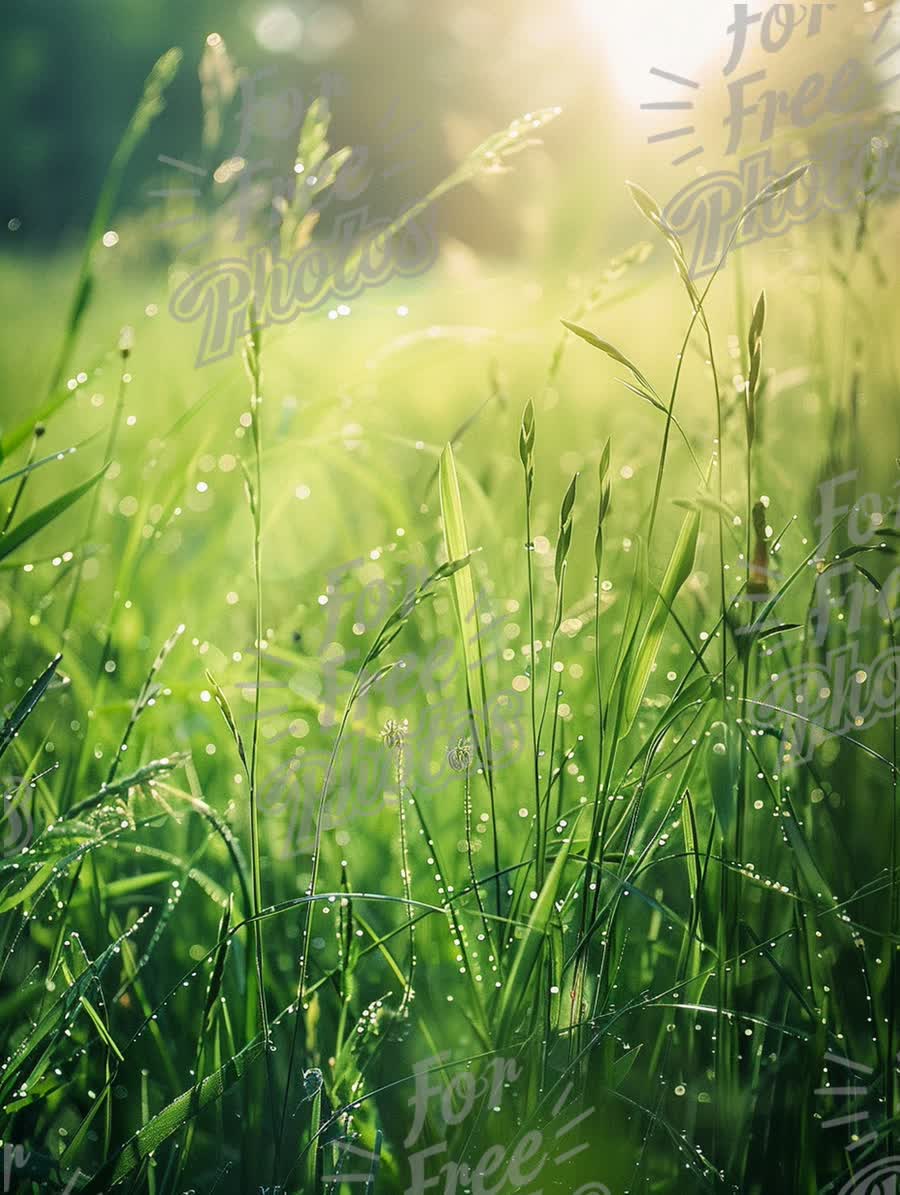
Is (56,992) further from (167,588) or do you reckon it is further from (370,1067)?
(167,588)

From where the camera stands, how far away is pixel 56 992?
0.51m

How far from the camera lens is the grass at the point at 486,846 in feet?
1.44

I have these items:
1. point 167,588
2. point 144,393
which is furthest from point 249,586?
point 144,393

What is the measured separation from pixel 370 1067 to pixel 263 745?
0.32 m

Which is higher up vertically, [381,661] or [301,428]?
[301,428]

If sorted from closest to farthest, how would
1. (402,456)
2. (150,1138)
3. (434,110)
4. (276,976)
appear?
(150,1138), (276,976), (434,110), (402,456)

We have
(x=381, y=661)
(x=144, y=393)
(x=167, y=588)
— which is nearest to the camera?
(x=381, y=661)

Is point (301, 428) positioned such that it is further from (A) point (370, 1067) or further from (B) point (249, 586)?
(A) point (370, 1067)

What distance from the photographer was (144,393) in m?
1.59

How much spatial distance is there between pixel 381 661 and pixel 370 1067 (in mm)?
314

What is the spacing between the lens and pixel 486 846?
0.64 metres

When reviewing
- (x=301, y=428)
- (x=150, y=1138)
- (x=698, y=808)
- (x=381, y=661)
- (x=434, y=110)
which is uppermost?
(x=434, y=110)

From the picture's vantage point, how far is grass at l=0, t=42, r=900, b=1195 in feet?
1.44

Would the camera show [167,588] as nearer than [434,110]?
No
